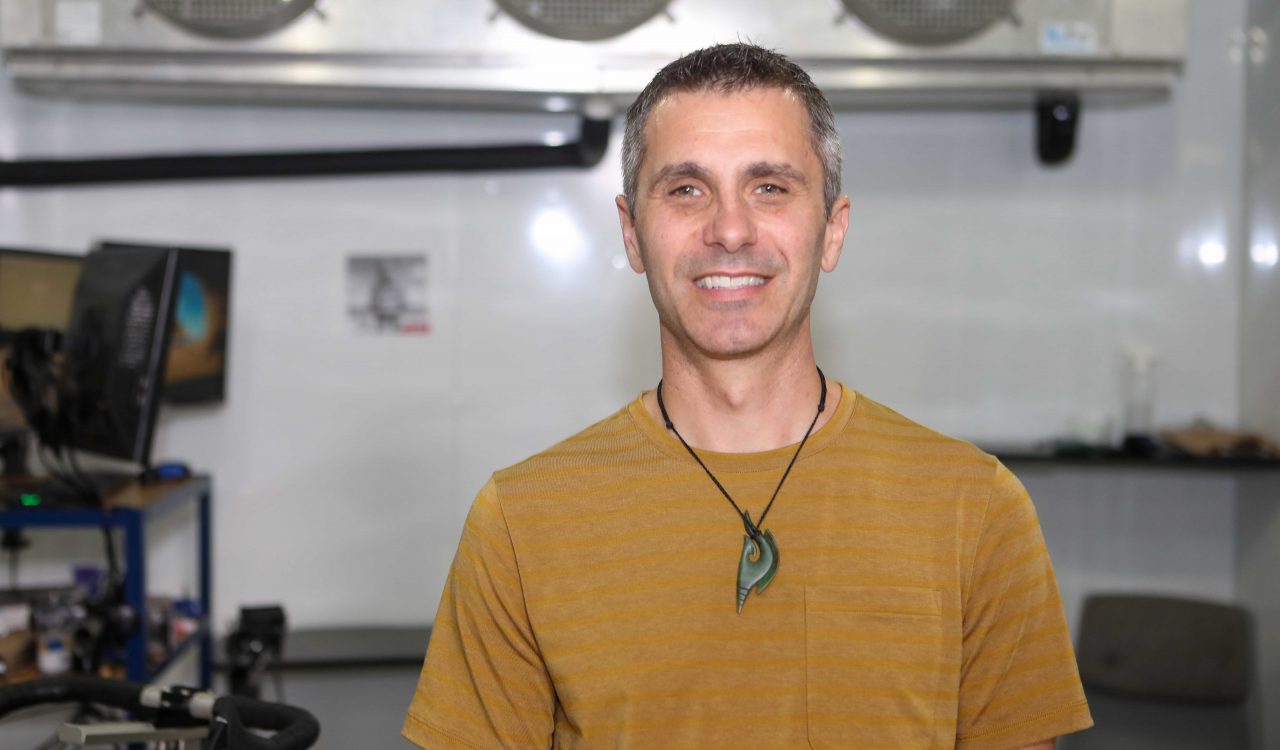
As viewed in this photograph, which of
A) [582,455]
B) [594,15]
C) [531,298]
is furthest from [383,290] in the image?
[582,455]

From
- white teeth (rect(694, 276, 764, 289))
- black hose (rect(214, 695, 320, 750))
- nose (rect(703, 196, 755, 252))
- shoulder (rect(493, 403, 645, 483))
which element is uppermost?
nose (rect(703, 196, 755, 252))

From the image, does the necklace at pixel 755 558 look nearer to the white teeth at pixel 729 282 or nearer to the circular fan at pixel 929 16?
the white teeth at pixel 729 282

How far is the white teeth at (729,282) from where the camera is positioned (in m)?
1.15

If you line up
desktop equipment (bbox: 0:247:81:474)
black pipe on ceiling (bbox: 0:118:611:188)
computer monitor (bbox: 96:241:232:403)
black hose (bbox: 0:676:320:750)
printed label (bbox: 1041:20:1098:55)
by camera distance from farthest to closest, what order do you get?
black pipe on ceiling (bbox: 0:118:611:188), computer monitor (bbox: 96:241:232:403), printed label (bbox: 1041:20:1098:55), desktop equipment (bbox: 0:247:81:474), black hose (bbox: 0:676:320:750)

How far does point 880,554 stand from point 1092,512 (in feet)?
7.17

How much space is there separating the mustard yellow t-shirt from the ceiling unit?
5.44ft

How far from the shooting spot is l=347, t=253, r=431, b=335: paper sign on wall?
3037mm

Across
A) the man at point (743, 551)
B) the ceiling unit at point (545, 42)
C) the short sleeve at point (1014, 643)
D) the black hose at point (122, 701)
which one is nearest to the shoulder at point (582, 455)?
the man at point (743, 551)

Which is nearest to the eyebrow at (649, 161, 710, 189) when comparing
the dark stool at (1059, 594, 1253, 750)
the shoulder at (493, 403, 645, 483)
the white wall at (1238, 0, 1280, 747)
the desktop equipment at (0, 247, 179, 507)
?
the shoulder at (493, 403, 645, 483)

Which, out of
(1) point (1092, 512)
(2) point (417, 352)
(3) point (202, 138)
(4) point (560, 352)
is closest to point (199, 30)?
(3) point (202, 138)

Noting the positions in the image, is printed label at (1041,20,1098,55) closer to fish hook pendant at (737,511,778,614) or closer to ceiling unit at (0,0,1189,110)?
ceiling unit at (0,0,1189,110)

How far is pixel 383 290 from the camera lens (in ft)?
9.98

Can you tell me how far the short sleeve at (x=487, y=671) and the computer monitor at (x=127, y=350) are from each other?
1.35 meters

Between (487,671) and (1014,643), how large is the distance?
520 millimetres
